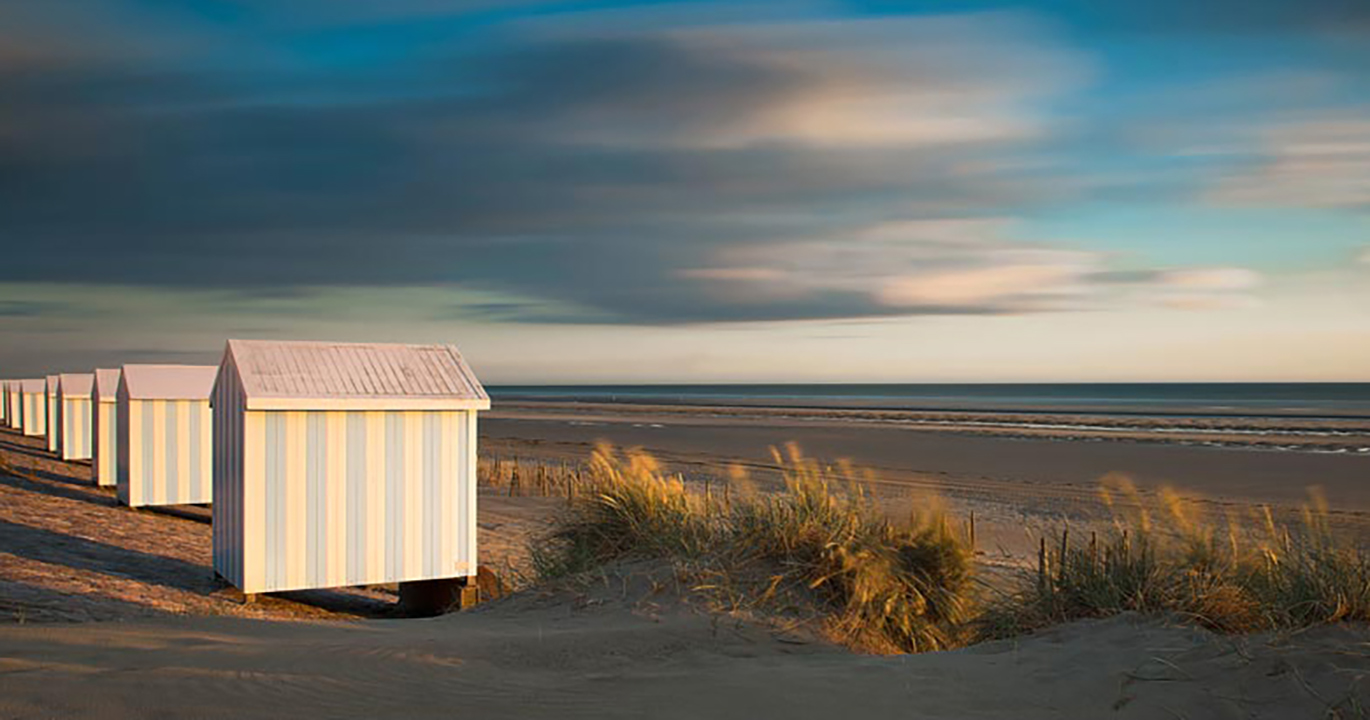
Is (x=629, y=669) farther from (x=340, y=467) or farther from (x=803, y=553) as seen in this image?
(x=340, y=467)

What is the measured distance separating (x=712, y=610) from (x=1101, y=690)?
2929 millimetres

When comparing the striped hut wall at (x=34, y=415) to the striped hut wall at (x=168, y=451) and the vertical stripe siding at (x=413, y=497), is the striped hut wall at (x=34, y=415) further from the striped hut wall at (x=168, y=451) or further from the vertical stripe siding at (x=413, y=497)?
the vertical stripe siding at (x=413, y=497)

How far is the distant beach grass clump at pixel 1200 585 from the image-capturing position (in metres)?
6.18

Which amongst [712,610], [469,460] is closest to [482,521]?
[469,460]

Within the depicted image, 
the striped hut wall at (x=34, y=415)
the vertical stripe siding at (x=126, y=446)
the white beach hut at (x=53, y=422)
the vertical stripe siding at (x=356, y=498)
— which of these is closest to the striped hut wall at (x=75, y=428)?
the white beach hut at (x=53, y=422)

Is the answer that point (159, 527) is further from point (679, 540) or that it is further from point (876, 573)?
point (876, 573)

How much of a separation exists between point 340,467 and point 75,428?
72.2 ft

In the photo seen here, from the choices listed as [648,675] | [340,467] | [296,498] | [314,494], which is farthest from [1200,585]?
[296,498]

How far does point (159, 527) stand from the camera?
55.8 ft

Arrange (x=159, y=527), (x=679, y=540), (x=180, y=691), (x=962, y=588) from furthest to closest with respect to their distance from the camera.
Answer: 1. (x=159, y=527)
2. (x=679, y=540)
3. (x=962, y=588)
4. (x=180, y=691)

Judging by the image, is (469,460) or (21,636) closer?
(21,636)

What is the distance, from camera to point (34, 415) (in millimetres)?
42219

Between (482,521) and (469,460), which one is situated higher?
(469,460)

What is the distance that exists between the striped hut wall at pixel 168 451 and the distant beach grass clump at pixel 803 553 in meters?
11.8
